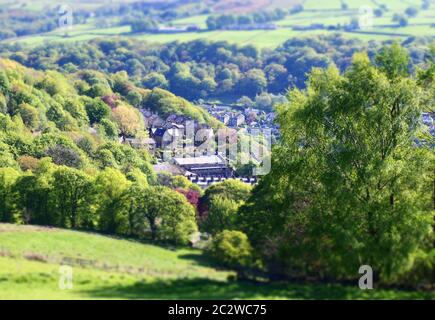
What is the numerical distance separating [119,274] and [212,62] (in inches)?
6283

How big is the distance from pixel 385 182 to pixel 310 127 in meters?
3.80

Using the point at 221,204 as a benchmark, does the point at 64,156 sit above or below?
above

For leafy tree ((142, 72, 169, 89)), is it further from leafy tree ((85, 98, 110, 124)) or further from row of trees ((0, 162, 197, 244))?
row of trees ((0, 162, 197, 244))

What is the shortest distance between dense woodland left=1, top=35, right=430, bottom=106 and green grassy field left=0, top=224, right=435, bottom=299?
110m

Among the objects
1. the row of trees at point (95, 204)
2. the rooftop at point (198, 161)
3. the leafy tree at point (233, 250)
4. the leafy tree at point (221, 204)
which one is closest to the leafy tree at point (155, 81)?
the rooftop at point (198, 161)

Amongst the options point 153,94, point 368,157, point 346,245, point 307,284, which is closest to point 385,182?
point 368,157

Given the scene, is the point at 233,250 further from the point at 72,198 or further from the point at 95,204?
the point at 72,198

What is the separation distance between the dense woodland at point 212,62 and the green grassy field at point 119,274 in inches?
4350

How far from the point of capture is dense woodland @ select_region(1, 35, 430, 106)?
521 ft

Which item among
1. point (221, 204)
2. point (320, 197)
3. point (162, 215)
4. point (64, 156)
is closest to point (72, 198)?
point (162, 215)

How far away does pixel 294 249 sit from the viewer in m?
28.7

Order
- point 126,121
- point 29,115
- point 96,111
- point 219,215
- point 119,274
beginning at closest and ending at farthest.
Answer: point 119,274 < point 219,215 < point 29,115 < point 96,111 < point 126,121

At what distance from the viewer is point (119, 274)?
2844cm

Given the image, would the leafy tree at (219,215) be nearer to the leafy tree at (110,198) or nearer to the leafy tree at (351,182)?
the leafy tree at (110,198)
